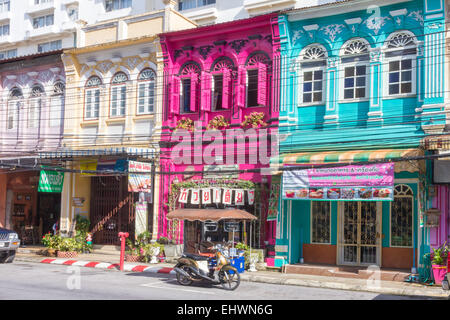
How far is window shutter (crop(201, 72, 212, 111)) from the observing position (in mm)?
21406

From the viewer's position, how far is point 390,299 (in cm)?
1371

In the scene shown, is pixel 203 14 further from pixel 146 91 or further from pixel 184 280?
pixel 184 280

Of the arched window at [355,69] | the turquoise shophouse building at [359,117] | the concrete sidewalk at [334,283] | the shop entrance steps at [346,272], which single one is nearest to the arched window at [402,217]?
the turquoise shophouse building at [359,117]

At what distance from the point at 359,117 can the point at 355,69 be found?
5.58ft

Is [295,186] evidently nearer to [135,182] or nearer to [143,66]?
[135,182]

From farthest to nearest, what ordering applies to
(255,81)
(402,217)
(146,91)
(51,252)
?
(146,91), (51,252), (255,81), (402,217)

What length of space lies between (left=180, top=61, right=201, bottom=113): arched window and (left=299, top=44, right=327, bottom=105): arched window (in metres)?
4.46

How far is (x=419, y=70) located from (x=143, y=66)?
37.4 feet

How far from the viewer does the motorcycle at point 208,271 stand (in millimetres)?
14440

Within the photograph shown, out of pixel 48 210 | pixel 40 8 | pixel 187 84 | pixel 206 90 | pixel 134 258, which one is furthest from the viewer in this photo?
pixel 40 8

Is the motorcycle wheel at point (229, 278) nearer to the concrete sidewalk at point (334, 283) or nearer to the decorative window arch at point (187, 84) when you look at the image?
the concrete sidewalk at point (334, 283)

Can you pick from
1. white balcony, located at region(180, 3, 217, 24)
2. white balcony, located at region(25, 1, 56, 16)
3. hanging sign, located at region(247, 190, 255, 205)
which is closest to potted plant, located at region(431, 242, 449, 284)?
hanging sign, located at region(247, 190, 255, 205)

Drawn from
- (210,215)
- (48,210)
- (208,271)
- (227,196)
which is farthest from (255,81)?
(48,210)

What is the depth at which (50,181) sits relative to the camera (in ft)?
78.4
